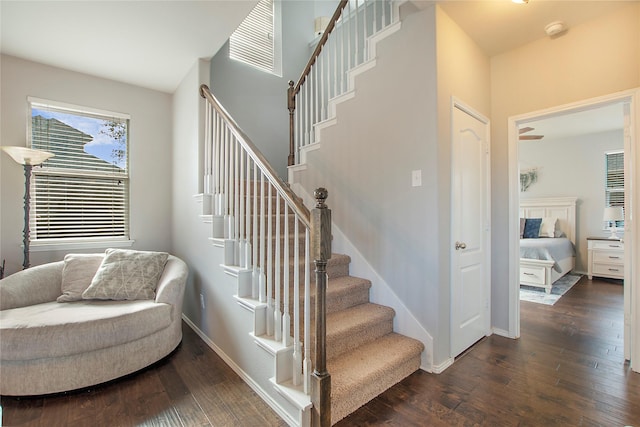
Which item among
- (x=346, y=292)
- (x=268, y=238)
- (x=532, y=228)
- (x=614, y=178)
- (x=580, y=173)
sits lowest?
(x=346, y=292)

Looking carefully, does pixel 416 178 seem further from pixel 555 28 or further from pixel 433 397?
pixel 555 28

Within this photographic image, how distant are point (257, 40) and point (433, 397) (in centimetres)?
488

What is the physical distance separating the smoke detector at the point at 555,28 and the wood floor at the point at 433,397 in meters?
2.77

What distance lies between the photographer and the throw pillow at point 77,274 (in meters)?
2.47

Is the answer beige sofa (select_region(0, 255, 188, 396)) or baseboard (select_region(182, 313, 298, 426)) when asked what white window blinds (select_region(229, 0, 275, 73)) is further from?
baseboard (select_region(182, 313, 298, 426))

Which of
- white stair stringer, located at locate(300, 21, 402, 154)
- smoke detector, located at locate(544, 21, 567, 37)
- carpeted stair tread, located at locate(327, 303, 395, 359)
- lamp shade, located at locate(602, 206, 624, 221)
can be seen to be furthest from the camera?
lamp shade, located at locate(602, 206, 624, 221)

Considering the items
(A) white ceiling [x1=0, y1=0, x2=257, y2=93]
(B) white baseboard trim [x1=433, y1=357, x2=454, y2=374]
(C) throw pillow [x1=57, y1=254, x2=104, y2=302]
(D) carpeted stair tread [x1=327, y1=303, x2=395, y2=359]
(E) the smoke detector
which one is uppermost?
(E) the smoke detector

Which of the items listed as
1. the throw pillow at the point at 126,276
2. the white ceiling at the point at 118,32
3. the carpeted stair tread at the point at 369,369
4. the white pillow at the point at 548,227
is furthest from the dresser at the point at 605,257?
the throw pillow at the point at 126,276

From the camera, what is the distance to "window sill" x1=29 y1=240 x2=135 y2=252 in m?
2.86

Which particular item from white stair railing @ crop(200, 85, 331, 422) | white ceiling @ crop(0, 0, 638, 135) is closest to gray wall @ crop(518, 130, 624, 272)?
white ceiling @ crop(0, 0, 638, 135)

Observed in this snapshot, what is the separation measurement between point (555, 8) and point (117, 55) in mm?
3757

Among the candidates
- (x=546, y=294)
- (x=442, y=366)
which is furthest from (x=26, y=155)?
(x=546, y=294)

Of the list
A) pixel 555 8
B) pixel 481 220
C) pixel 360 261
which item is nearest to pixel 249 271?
pixel 360 261

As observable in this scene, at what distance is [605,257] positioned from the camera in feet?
17.2
